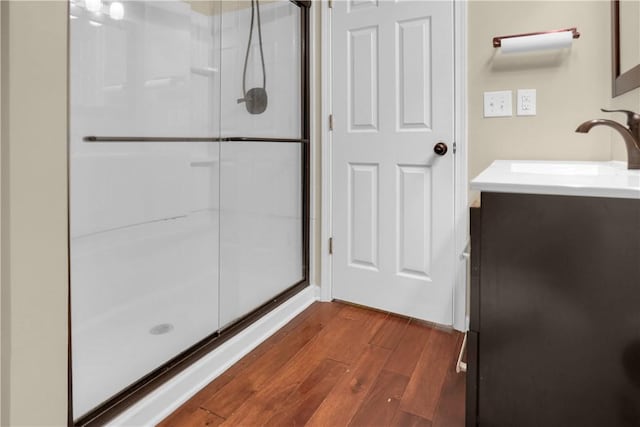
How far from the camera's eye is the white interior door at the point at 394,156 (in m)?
1.98

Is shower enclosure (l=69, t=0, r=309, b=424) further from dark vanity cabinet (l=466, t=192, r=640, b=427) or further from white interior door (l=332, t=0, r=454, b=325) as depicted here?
dark vanity cabinet (l=466, t=192, r=640, b=427)

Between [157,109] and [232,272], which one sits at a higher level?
A: [157,109]

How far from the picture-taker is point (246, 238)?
1903 millimetres

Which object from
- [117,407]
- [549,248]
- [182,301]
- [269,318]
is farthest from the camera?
[269,318]

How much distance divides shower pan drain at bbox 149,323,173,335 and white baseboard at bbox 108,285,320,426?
0.53 feet

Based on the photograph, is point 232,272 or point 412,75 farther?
point 412,75

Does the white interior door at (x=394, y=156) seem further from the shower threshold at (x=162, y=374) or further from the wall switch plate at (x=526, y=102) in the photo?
the shower threshold at (x=162, y=374)

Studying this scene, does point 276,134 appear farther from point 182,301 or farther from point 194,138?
point 182,301

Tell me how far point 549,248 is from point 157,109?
1.28 m

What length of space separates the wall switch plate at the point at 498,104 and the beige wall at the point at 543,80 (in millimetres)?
23

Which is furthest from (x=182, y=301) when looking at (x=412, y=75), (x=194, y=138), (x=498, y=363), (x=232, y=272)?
(x=412, y=75)

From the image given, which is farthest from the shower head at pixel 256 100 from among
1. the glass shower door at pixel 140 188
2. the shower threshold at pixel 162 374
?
the shower threshold at pixel 162 374

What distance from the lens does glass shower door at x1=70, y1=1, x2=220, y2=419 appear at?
1.16 metres
